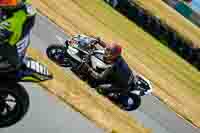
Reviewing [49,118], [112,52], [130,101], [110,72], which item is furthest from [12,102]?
[130,101]

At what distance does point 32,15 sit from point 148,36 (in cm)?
1915

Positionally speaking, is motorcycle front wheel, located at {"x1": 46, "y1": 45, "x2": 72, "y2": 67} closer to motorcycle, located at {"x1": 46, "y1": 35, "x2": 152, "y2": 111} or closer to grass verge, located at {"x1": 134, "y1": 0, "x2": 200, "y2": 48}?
motorcycle, located at {"x1": 46, "y1": 35, "x2": 152, "y2": 111}

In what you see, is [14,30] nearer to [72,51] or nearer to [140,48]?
[72,51]

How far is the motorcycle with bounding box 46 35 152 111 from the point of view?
1289cm

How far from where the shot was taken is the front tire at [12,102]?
7038 millimetres

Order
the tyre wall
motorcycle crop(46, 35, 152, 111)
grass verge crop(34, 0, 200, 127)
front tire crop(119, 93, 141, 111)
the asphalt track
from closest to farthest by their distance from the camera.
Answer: the asphalt track < motorcycle crop(46, 35, 152, 111) < front tire crop(119, 93, 141, 111) < grass verge crop(34, 0, 200, 127) < the tyre wall

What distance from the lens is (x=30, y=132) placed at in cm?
759

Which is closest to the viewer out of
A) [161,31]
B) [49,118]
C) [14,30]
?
[14,30]

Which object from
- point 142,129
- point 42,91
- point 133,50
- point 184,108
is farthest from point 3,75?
point 133,50

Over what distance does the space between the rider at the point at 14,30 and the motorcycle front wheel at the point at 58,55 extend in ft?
19.1

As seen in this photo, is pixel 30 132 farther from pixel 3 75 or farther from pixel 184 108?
pixel 184 108

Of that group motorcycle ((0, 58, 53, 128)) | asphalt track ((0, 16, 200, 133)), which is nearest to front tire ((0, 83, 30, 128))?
motorcycle ((0, 58, 53, 128))

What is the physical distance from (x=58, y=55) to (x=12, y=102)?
18.5 feet

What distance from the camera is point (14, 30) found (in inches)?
255
